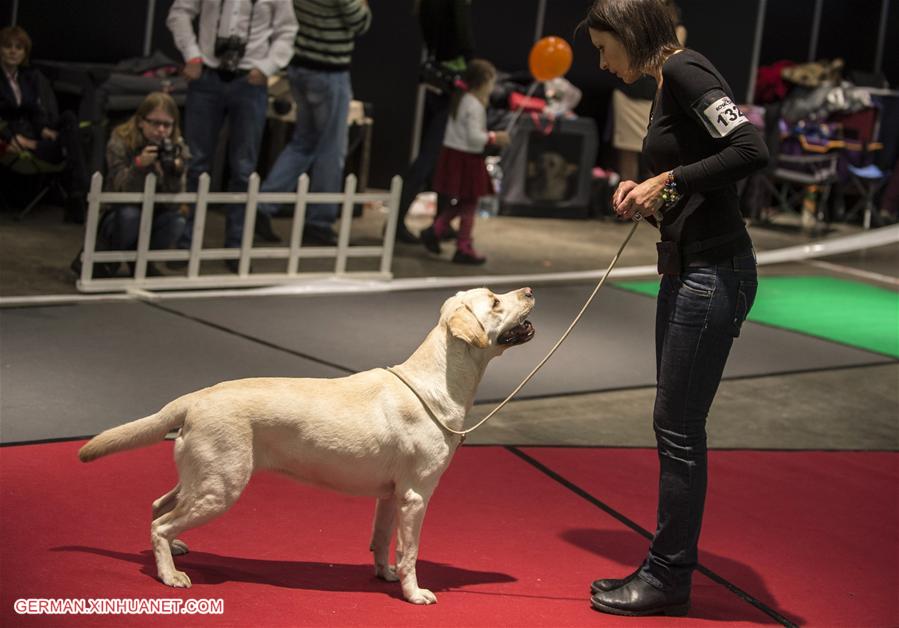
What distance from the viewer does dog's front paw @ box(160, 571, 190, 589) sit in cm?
354

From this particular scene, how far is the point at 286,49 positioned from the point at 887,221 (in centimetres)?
872

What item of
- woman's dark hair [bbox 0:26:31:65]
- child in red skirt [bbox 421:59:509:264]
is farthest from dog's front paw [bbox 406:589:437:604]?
woman's dark hair [bbox 0:26:31:65]

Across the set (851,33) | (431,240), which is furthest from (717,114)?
(851,33)

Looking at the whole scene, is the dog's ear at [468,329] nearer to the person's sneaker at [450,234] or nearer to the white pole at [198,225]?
the white pole at [198,225]

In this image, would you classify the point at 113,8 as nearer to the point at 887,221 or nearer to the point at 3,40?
the point at 3,40

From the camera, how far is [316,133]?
30.8 feet

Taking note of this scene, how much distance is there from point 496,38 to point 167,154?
6505 millimetres

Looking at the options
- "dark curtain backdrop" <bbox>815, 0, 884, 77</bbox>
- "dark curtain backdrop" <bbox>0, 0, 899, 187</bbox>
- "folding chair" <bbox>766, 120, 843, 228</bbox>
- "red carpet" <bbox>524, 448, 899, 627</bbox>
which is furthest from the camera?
"dark curtain backdrop" <bbox>815, 0, 884, 77</bbox>

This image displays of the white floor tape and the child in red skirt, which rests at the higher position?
the child in red skirt

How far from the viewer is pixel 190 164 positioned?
8.40 m

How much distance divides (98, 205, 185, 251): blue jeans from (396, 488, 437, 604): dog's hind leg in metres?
4.56

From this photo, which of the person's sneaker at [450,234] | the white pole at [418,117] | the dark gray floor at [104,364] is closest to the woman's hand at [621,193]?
the dark gray floor at [104,364]

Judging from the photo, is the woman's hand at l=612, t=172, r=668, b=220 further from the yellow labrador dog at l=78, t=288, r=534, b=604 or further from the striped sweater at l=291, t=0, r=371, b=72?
the striped sweater at l=291, t=0, r=371, b=72

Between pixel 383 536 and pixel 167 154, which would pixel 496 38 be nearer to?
pixel 167 154
